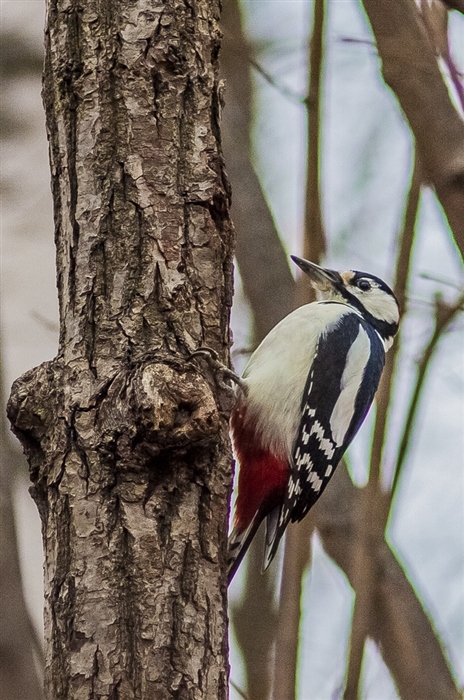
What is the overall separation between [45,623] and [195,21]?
1139mm

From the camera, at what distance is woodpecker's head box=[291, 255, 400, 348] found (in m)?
2.85

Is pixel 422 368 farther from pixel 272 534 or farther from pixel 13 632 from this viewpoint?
pixel 13 632

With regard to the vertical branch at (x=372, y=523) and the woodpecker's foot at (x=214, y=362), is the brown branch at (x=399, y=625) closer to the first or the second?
the vertical branch at (x=372, y=523)

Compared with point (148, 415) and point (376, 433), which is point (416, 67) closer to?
point (376, 433)

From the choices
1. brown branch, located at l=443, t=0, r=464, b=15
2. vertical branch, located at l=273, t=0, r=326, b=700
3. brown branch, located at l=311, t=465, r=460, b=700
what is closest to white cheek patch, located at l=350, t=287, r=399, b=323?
vertical branch, located at l=273, t=0, r=326, b=700

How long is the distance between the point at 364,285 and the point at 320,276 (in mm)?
174

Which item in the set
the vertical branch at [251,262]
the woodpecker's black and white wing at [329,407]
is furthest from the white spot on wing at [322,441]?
the vertical branch at [251,262]

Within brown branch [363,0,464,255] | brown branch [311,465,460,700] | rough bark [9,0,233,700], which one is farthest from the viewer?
brown branch [311,465,460,700]

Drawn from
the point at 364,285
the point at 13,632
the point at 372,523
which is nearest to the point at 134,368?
the point at 13,632

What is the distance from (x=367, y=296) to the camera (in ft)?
9.42

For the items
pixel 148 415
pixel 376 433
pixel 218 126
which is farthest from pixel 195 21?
Result: pixel 376 433

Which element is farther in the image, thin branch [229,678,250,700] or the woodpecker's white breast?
the woodpecker's white breast

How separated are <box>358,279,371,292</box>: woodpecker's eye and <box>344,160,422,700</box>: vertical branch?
336 millimetres

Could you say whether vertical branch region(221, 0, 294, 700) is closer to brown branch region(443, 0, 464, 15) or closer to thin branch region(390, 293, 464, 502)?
thin branch region(390, 293, 464, 502)
